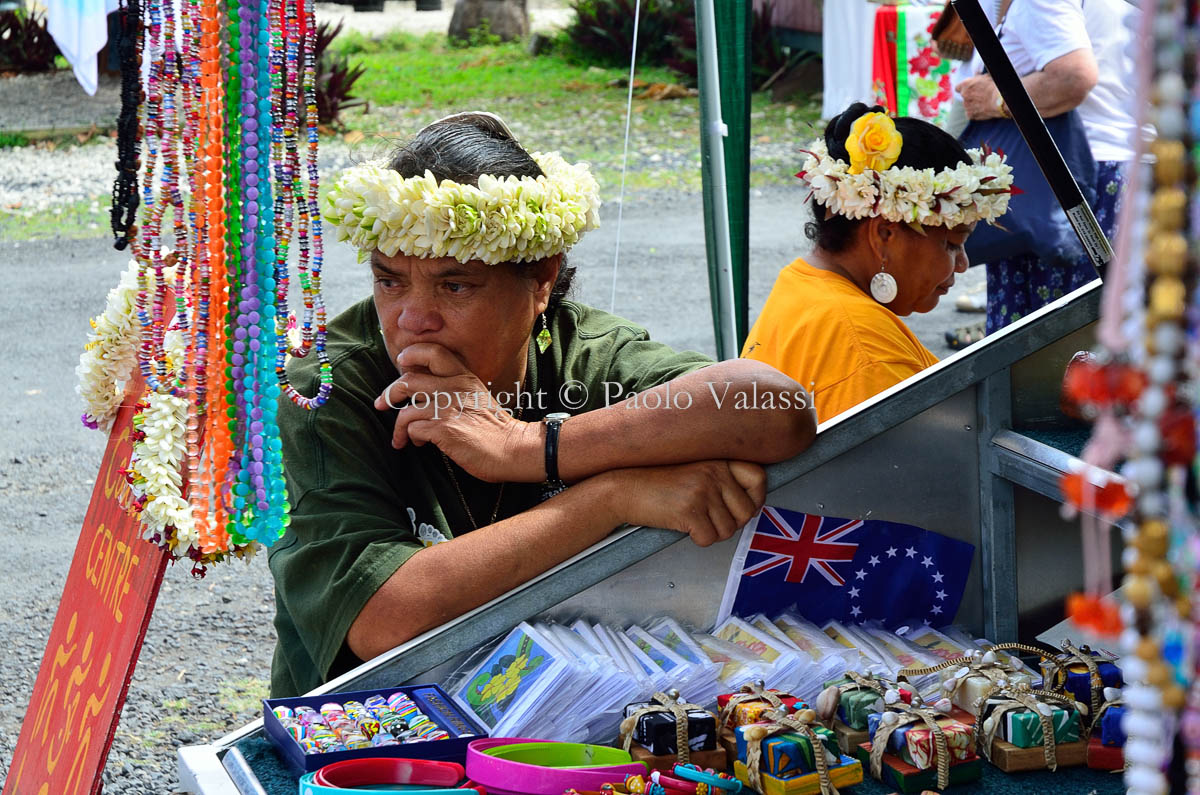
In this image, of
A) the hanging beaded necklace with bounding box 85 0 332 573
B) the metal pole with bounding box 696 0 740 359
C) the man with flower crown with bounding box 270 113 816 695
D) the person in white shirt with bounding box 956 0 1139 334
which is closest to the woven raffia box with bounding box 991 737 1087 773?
the man with flower crown with bounding box 270 113 816 695

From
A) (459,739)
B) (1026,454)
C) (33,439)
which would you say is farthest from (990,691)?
(33,439)

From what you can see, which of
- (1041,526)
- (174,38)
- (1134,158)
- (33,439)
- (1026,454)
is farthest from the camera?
(33,439)

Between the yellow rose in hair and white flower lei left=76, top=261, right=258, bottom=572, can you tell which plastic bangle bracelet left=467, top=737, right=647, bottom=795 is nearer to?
white flower lei left=76, top=261, right=258, bottom=572

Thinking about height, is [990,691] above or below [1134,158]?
below

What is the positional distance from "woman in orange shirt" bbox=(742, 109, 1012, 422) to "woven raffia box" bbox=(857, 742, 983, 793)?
4.16 ft

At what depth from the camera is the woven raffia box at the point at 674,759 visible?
1.71 meters

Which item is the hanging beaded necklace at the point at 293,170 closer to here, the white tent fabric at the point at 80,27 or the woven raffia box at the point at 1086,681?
the woven raffia box at the point at 1086,681

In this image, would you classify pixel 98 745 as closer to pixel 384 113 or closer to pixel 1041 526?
pixel 1041 526

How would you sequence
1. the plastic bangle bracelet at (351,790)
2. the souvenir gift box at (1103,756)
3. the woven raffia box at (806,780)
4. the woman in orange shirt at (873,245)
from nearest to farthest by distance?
the plastic bangle bracelet at (351,790), the woven raffia box at (806,780), the souvenir gift box at (1103,756), the woman in orange shirt at (873,245)

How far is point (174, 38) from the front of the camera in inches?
65.1

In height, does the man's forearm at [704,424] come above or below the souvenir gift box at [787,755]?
above

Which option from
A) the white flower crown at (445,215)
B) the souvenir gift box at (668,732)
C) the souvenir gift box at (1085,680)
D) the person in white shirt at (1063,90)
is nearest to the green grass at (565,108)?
the person in white shirt at (1063,90)

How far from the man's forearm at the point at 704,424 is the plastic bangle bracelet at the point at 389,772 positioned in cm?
54

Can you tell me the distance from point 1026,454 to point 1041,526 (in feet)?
0.74
